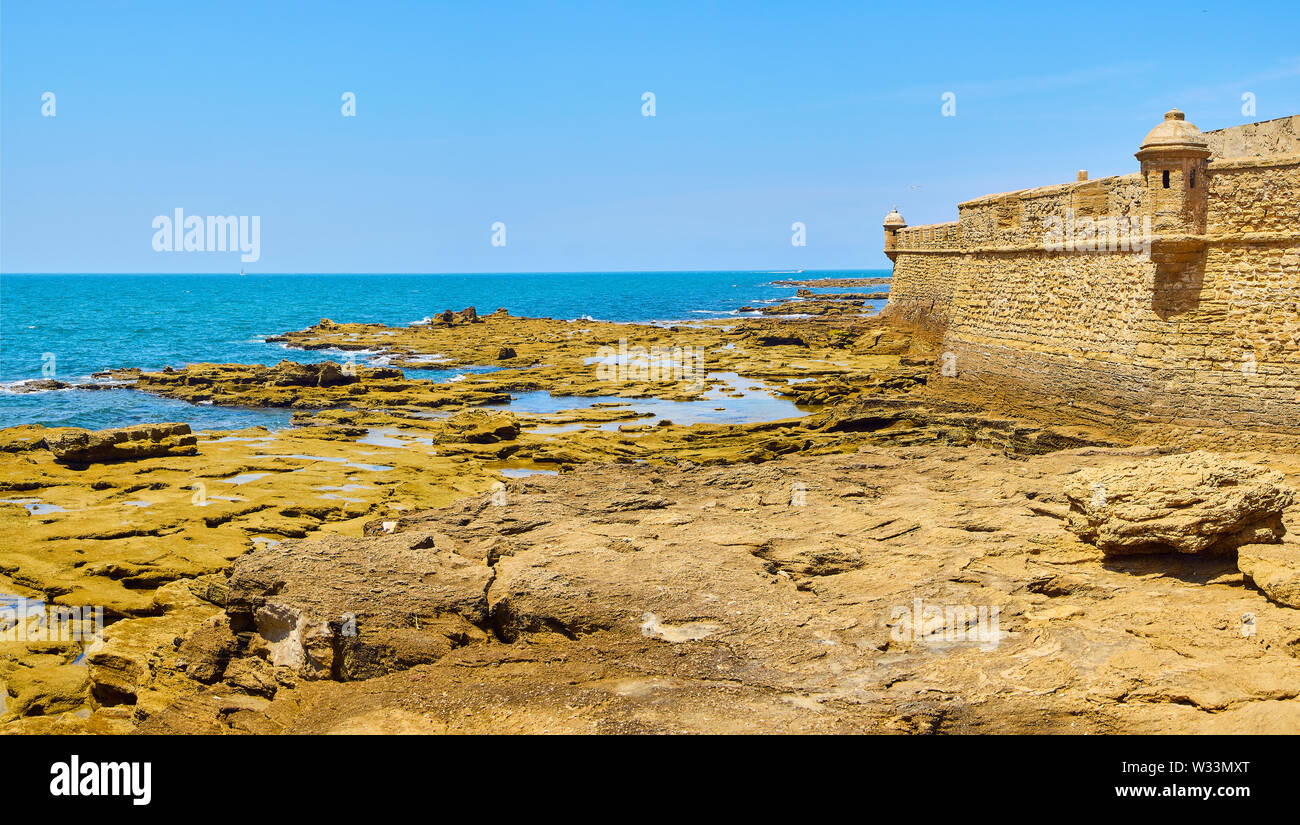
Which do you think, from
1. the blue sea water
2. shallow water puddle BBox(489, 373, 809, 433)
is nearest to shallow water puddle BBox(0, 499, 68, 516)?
the blue sea water

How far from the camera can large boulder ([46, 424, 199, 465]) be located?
56.6 feet

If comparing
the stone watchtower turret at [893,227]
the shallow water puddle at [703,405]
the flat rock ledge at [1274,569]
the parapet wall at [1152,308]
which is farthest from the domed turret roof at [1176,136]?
the stone watchtower turret at [893,227]

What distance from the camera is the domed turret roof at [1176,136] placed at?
1408 cm

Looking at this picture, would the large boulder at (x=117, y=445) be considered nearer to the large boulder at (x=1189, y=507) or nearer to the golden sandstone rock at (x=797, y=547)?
the golden sandstone rock at (x=797, y=547)

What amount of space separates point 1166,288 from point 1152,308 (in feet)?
1.28

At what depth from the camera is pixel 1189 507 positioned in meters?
8.09

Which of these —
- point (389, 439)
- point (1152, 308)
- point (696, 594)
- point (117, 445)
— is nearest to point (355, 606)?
point (696, 594)

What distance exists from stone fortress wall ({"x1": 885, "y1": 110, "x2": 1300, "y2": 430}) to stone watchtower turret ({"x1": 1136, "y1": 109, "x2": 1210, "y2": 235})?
0.06 ft

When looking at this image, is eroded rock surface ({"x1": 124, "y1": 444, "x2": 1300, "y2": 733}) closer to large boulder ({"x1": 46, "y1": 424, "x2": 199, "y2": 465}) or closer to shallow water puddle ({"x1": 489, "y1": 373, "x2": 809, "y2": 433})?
large boulder ({"x1": 46, "y1": 424, "x2": 199, "y2": 465})

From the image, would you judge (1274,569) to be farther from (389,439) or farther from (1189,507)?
(389,439)

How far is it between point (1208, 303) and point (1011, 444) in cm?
361
